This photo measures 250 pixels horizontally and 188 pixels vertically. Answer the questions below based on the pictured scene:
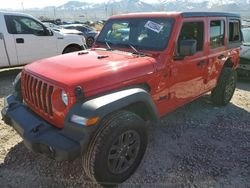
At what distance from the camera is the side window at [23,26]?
7.06 metres

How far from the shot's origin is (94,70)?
2.96 m

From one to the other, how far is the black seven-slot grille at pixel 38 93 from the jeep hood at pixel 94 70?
77 millimetres

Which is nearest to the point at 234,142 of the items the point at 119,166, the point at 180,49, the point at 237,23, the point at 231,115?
the point at 231,115

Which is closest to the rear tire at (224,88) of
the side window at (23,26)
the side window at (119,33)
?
the side window at (119,33)

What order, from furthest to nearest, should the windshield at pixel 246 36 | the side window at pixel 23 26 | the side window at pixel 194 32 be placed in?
the windshield at pixel 246 36 → the side window at pixel 23 26 → the side window at pixel 194 32

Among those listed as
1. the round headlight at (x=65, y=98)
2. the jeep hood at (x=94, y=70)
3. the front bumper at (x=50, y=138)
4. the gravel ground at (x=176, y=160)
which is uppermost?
the jeep hood at (x=94, y=70)

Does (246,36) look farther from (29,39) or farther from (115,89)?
(115,89)

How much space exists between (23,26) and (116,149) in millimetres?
5704

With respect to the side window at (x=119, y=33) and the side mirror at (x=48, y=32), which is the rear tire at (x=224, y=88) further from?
the side mirror at (x=48, y=32)

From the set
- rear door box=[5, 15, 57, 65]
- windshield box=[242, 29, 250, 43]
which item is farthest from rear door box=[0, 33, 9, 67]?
windshield box=[242, 29, 250, 43]

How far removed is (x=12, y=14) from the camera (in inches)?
280

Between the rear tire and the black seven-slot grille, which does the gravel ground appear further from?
the black seven-slot grille

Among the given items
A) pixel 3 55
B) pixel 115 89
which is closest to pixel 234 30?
pixel 115 89

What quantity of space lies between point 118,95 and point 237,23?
12.5 feet
